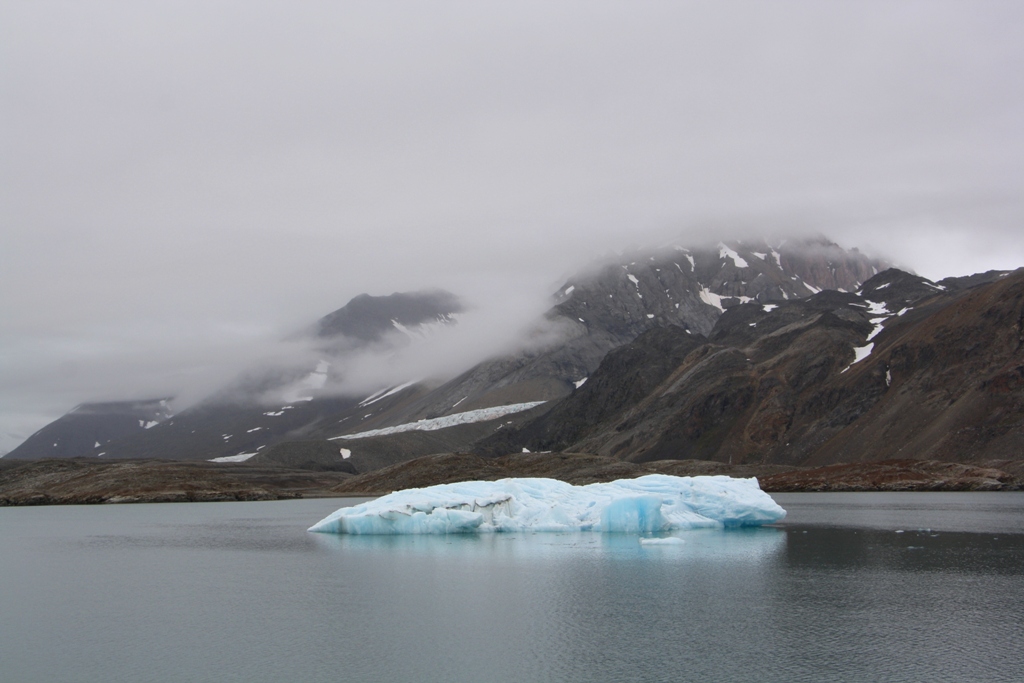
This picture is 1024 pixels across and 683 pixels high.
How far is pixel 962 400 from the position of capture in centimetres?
13975

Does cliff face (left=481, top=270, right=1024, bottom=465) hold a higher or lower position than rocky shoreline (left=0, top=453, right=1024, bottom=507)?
Answer: higher

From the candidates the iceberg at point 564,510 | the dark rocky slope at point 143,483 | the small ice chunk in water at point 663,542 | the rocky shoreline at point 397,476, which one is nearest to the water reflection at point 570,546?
the small ice chunk in water at point 663,542

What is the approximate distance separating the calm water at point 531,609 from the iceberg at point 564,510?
321 centimetres

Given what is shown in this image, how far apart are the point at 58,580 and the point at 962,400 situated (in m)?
135

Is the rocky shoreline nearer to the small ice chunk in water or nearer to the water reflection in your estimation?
the water reflection

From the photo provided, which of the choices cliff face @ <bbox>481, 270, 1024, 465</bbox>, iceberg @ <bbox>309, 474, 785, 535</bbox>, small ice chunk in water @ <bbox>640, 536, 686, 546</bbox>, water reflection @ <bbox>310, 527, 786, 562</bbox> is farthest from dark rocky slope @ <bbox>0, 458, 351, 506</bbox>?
small ice chunk in water @ <bbox>640, 536, 686, 546</bbox>

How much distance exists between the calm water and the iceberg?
3206 millimetres

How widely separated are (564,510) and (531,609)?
3266cm

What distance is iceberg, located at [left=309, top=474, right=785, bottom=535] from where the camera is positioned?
63.9 m

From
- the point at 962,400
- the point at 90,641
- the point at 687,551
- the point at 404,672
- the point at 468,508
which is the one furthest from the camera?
the point at 962,400

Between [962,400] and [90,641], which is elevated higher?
[962,400]

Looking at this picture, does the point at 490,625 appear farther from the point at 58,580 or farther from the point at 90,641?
the point at 58,580

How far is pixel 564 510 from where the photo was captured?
66625mm

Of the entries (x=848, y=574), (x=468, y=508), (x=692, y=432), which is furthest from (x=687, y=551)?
(x=692, y=432)
